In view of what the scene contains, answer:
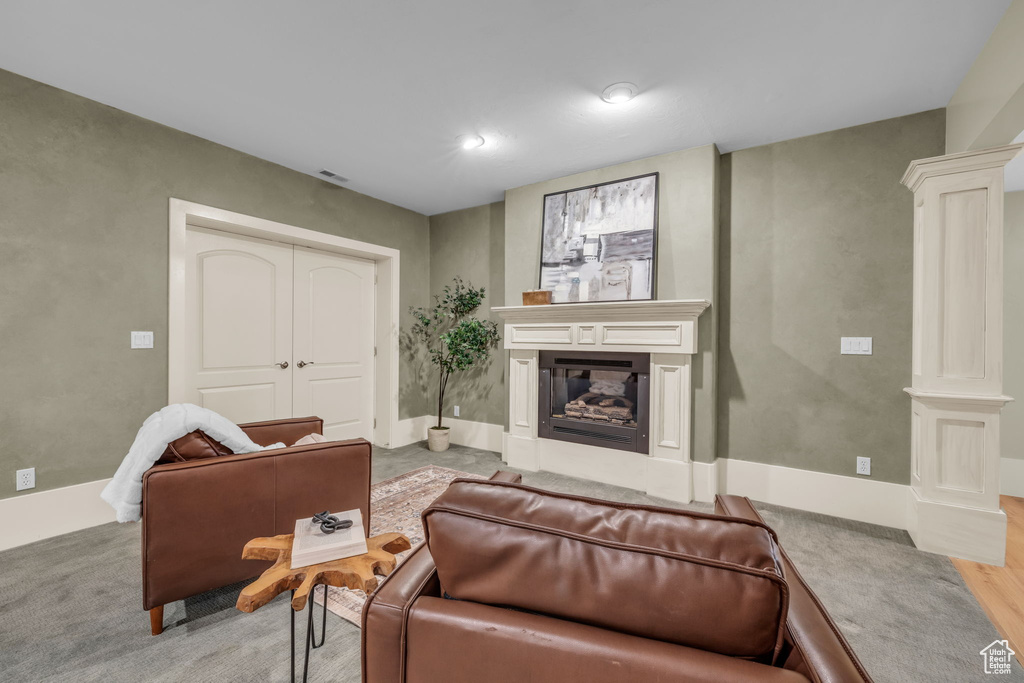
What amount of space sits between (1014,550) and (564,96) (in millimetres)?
3528

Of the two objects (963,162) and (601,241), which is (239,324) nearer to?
(601,241)

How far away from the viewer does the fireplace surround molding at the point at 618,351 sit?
10.1 feet

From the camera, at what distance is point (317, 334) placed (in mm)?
3953

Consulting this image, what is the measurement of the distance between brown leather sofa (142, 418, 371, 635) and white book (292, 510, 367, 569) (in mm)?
541

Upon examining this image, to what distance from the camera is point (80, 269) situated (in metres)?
2.50

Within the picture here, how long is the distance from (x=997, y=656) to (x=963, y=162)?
7.37 feet

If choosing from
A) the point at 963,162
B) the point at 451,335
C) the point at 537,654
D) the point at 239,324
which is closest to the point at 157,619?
the point at 537,654

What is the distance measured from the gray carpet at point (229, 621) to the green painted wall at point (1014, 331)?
1.85 meters

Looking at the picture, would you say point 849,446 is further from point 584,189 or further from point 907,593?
point 584,189

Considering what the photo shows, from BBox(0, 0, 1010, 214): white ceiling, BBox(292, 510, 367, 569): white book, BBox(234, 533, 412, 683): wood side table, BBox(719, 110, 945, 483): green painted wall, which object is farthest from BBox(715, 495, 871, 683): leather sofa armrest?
BBox(719, 110, 945, 483): green painted wall

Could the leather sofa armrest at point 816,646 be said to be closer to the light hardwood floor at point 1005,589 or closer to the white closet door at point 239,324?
the light hardwood floor at point 1005,589

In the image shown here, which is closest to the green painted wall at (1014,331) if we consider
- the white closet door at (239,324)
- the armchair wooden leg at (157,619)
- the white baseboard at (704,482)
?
the white baseboard at (704,482)

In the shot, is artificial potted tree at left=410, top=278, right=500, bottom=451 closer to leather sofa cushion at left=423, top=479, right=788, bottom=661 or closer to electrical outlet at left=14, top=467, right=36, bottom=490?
electrical outlet at left=14, top=467, right=36, bottom=490

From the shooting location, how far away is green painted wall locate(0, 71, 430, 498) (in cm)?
230
